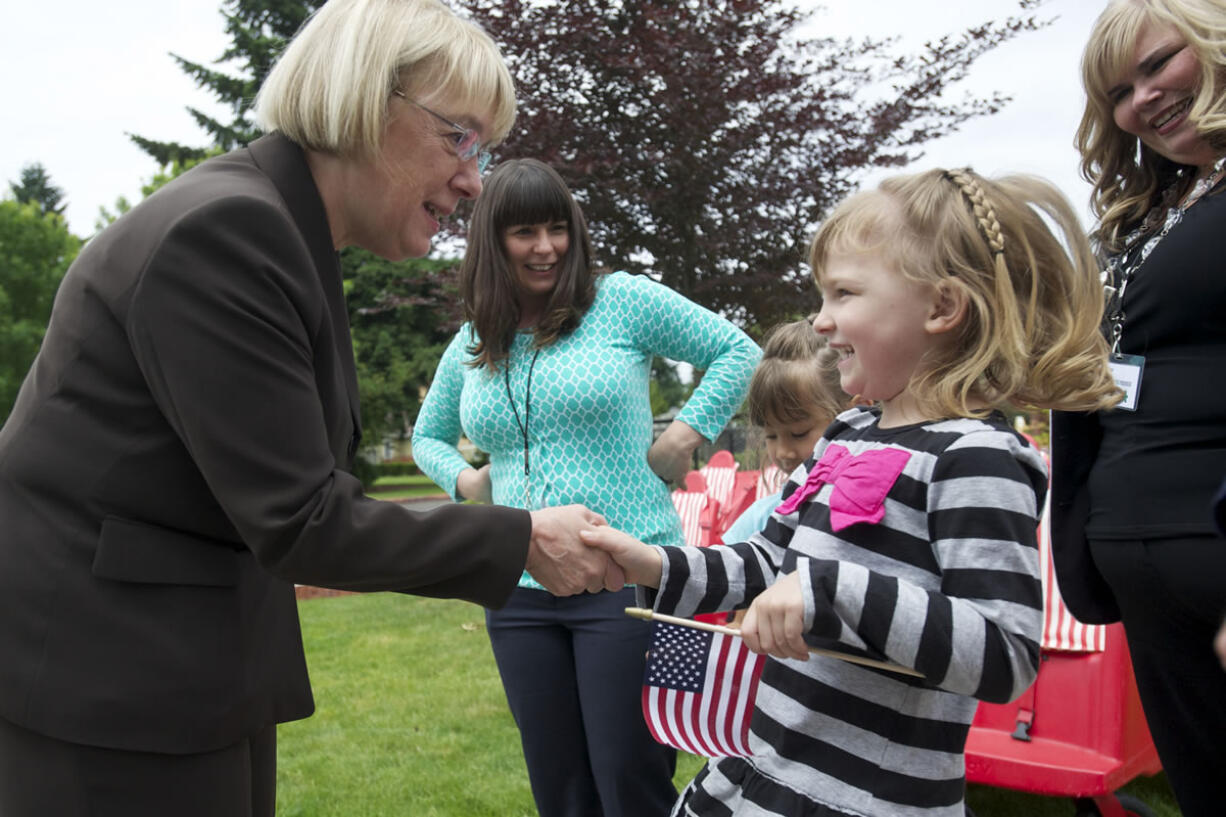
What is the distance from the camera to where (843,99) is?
7758mm

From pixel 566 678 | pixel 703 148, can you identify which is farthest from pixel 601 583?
pixel 703 148

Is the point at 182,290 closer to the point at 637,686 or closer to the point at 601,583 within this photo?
the point at 601,583

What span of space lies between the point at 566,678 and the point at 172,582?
1447 millimetres

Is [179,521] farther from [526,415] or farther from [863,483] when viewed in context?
[526,415]

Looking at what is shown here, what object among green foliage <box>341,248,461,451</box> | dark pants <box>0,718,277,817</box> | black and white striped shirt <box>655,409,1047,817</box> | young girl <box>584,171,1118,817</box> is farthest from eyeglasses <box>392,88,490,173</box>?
green foliage <box>341,248,461,451</box>

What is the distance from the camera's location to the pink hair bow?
5.29ft

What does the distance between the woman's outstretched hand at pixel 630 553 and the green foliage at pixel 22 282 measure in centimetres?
2325

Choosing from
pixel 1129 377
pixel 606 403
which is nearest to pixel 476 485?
pixel 606 403

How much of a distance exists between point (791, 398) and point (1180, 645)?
1.21 meters

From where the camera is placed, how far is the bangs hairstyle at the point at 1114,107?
80.1 inches

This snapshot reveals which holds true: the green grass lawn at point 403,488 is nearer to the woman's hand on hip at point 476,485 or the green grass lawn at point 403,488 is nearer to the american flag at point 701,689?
the woman's hand on hip at point 476,485

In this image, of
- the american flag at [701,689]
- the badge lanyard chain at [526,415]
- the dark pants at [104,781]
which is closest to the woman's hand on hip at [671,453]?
the badge lanyard chain at [526,415]

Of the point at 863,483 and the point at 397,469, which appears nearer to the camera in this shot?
the point at 863,483

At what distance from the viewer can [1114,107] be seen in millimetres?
2275
